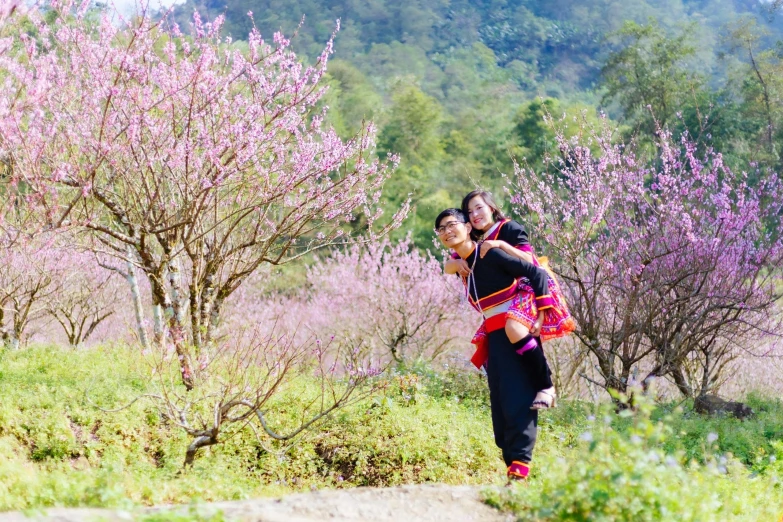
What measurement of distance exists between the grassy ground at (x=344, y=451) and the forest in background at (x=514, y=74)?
276 cm

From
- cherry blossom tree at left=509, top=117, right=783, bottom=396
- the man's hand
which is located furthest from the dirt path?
cherry blossom tree at left=509, top=117, right=783, bottom=396

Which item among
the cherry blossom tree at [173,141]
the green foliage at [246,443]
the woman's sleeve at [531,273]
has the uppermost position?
the cherry blossom tree at [173,141]

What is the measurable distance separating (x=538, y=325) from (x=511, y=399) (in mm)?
459

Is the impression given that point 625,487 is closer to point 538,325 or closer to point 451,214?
point 538,325

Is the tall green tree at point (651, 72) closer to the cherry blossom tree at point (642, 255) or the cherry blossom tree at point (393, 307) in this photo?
the cherry blossom tree at point (393, 307)

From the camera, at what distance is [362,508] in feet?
10.9

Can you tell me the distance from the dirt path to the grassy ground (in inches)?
6.6

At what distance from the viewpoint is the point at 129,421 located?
5859mm

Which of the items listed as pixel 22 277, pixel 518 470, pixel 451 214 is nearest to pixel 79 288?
pixel 22 277

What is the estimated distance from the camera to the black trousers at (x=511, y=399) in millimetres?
4285

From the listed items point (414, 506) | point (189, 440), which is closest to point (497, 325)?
point (414, 506)

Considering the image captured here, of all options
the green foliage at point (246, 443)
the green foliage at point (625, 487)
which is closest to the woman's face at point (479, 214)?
the green foliage at point (625, 487)

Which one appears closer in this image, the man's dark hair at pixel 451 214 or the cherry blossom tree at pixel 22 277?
the man's dark hair at pixel 451 214

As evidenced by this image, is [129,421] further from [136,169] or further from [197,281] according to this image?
[136,169]
